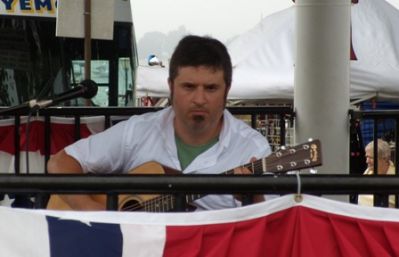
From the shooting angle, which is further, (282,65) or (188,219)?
(282,65)

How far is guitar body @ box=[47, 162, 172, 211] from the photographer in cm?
262

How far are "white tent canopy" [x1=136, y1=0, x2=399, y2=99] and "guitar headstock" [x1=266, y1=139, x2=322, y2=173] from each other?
24.2 ft

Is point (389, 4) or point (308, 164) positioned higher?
point (389, 4)

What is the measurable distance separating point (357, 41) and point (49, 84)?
5289mm

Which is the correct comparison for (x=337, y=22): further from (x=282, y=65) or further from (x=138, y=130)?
(x=282, y=65)

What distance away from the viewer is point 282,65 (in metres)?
11.0

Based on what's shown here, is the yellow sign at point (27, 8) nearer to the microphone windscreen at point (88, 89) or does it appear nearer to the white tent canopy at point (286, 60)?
the white tent canopy at point (286, 60)

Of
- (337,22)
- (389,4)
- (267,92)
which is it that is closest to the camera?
(337,22)

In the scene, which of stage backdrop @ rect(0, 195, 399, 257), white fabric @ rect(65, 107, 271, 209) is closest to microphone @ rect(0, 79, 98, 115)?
white fabric @ rect(65, 107, 271, 209)

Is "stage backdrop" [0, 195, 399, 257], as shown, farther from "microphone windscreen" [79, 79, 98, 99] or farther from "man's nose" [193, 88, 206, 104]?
"microphone windscreen" [79, 79, 98, 99]

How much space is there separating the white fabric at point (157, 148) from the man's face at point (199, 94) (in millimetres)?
135

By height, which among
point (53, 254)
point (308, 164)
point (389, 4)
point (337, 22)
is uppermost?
point (389, 4)

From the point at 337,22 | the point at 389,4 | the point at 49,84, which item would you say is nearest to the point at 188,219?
the point at 337,22

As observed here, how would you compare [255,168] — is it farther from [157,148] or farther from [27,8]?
[27,8]
